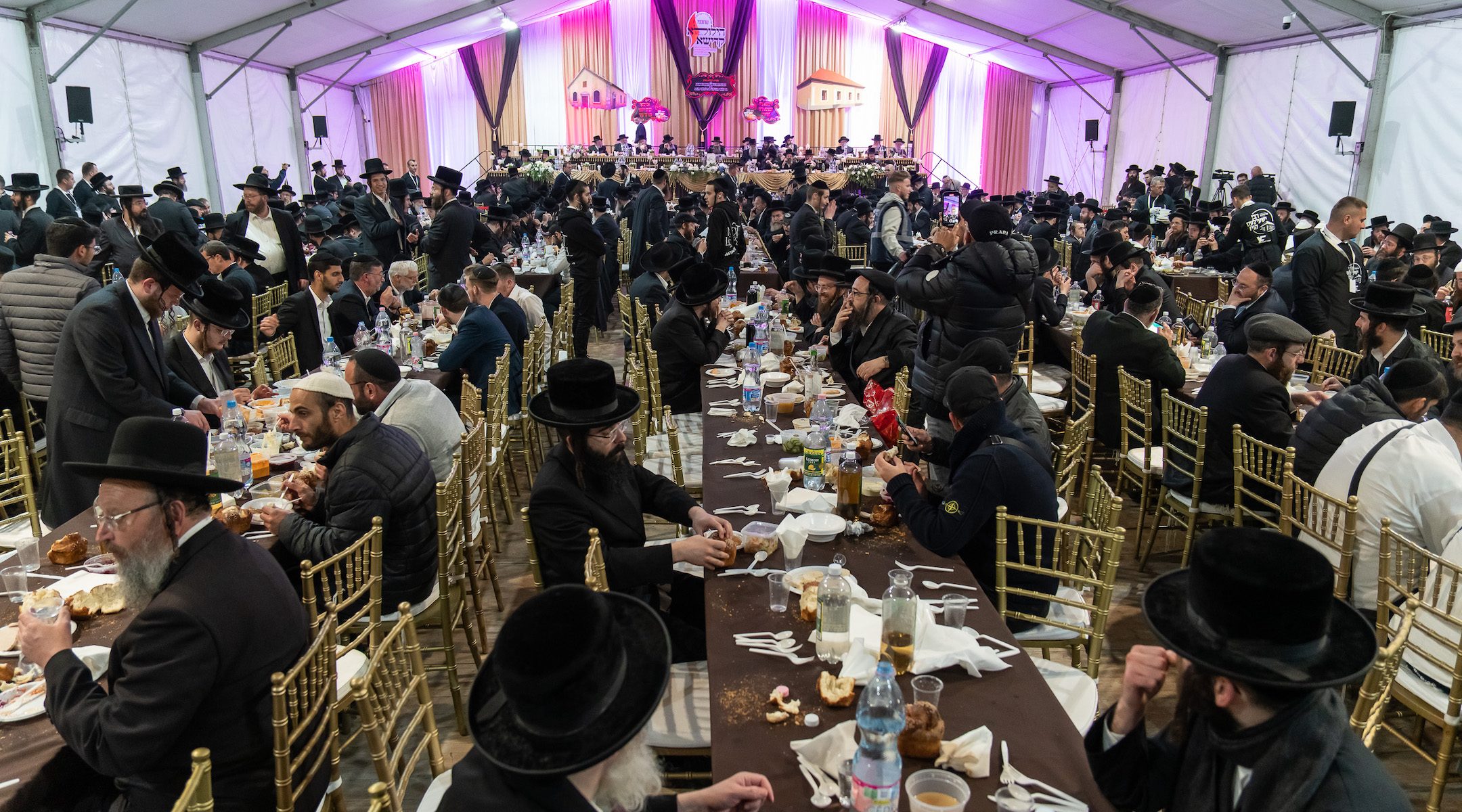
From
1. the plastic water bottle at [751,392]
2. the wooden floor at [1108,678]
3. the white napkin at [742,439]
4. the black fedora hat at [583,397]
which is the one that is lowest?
the wooden floor at [1108,678]

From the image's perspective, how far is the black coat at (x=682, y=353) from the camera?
5652 millimetres

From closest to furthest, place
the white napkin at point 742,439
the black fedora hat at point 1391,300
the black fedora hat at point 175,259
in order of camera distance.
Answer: the black fedora hat at point 175,259 → the white napkin at point 742,439 → the black fedora hat at point 1391,300

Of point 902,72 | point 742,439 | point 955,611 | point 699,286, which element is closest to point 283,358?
point 699,286

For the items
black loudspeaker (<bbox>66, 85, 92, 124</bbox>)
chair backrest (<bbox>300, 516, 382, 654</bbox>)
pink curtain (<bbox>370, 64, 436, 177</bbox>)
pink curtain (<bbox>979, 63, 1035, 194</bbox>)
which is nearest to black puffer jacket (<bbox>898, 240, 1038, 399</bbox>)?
chair backrest (<bbox>300, 516, 382, 654</bbox>)

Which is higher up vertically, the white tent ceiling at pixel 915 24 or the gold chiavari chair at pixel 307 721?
Answer: the white tent ceiling at pixel 915 24

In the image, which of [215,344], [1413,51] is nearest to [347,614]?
[215,344]

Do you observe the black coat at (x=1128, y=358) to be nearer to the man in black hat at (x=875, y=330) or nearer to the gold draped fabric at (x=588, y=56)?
the man in black hat at (x=875, y=330)

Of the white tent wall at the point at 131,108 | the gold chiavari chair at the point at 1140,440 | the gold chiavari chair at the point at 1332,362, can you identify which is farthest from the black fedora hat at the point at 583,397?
the white tent wall at the point at 131,108

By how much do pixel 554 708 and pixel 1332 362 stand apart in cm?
645

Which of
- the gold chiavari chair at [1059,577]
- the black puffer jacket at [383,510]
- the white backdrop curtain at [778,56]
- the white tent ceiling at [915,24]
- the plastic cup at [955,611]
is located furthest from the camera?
the white backdrop curtain at [778,56]

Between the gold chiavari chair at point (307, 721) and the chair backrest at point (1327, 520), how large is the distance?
10.6ft

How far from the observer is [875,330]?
5656 mm

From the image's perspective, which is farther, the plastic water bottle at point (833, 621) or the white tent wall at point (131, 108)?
the white tent wall at point (131, 108)

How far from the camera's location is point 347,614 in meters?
3.28
